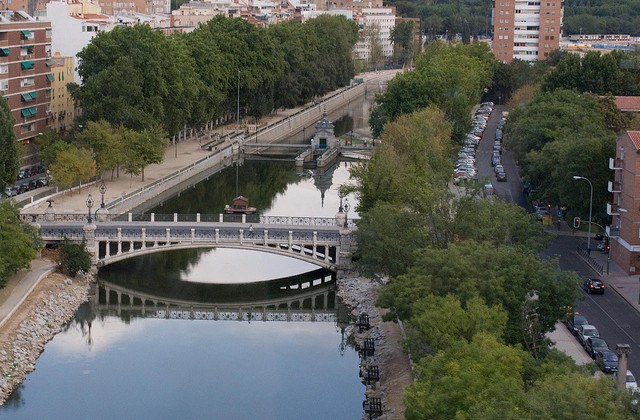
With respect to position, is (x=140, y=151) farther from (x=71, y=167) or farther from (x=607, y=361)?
(x=607, y=361)

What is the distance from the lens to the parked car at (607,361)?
4219cm

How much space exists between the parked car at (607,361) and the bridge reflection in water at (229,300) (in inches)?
551

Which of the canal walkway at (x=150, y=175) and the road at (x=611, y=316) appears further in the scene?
the canal walkway at (x=150, y=175)

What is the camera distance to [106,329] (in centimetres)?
5350

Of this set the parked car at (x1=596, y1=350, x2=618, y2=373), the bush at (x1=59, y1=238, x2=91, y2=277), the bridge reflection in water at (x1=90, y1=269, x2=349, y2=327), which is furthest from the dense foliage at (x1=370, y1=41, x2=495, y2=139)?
the parked car at (x1=596, y1=350, x2=618, y2=373)

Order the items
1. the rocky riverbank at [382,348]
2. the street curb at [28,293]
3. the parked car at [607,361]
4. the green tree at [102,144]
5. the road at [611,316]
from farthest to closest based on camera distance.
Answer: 1. the green tree at [102,144]
2. the street curb at [28,293]
3. the road at [611,316]
4. the rocky riverbank at [382,348]
5. the parked car at [607,361]

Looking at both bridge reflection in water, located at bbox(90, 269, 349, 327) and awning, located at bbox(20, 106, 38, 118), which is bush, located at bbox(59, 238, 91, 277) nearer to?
bridge reflection in water, located at bbox(90, 269, 349, 327)

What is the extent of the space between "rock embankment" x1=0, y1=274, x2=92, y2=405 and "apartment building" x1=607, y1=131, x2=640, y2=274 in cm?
2518

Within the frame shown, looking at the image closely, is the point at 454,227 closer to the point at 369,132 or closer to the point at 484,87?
the point at 369,132

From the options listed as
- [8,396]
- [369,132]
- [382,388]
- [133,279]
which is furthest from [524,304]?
[369,132]

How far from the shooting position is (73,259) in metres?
57.8

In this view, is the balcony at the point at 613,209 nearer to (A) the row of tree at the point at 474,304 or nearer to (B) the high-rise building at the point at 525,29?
(A) the row of tree at the point at 474,304

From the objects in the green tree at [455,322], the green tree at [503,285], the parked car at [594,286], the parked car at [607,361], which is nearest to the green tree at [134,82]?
the parked car at [594,286]

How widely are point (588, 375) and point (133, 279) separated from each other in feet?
104
